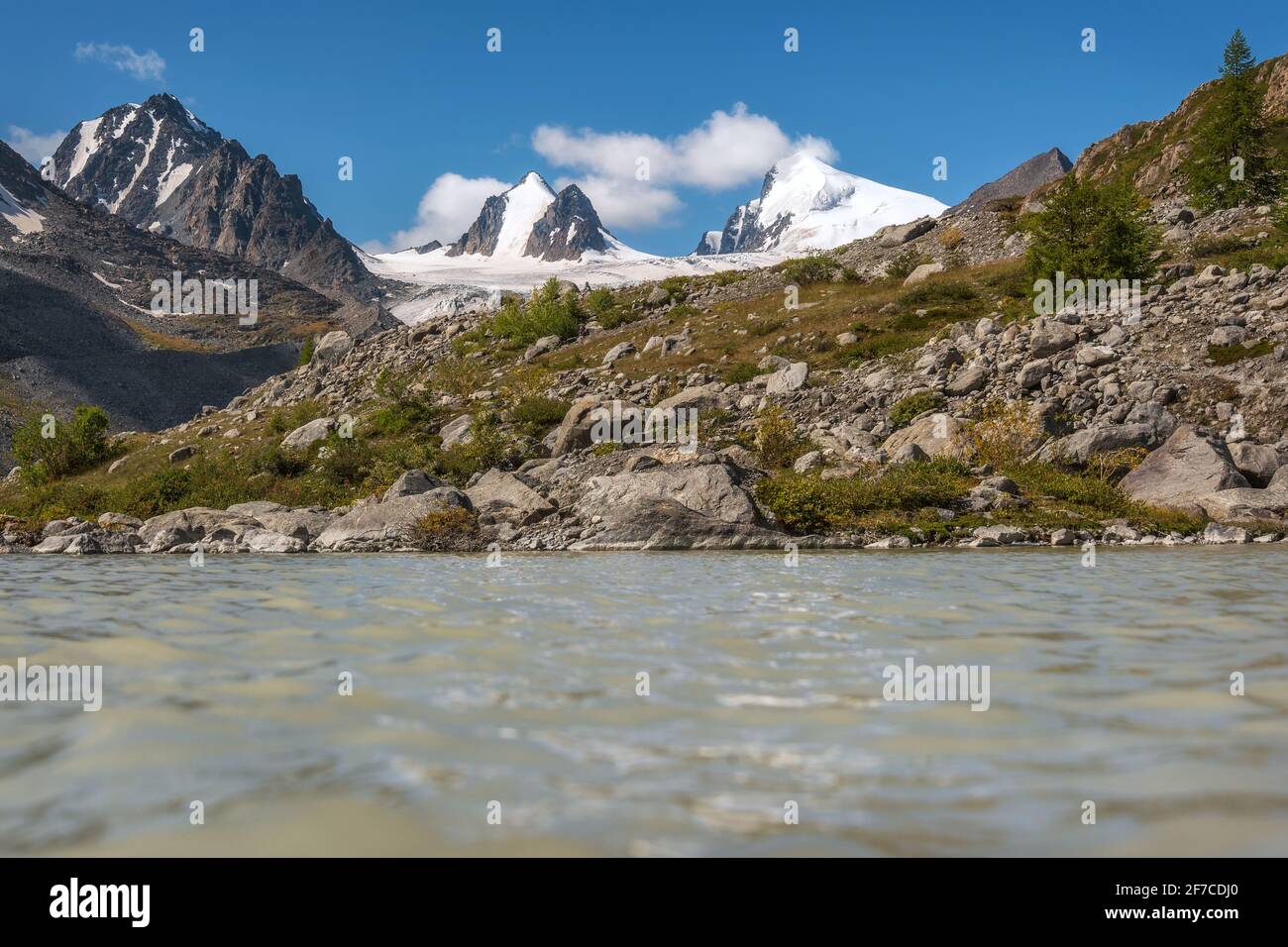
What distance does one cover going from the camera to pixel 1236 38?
54.8m

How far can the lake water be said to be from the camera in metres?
3.09

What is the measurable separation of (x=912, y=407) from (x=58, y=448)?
4373cm

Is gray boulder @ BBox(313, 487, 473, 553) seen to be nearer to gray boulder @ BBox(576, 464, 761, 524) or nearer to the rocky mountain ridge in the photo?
gray boulder @ BBox(576, 464, 761, 524)

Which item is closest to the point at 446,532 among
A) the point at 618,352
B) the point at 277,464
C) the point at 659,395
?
the point at 277,464

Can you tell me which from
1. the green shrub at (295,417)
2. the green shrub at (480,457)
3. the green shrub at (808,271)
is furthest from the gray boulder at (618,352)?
the green shrub at (295,417)

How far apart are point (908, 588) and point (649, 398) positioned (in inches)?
997

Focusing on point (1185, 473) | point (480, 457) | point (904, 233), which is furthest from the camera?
point (904, 233)

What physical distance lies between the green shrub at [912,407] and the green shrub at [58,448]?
138ft

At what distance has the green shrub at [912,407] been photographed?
2753 cm

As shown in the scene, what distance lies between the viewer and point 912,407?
90.9ft

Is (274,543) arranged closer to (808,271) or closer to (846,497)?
(846,497)

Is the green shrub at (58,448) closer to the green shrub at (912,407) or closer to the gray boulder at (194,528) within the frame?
the gray boulder at (194,528)

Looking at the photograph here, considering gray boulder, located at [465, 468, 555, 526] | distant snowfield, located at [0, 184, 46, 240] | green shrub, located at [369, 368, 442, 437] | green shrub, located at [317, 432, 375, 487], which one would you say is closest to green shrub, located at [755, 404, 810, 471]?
gray boulder, located at [465, 468, 555, 526]
